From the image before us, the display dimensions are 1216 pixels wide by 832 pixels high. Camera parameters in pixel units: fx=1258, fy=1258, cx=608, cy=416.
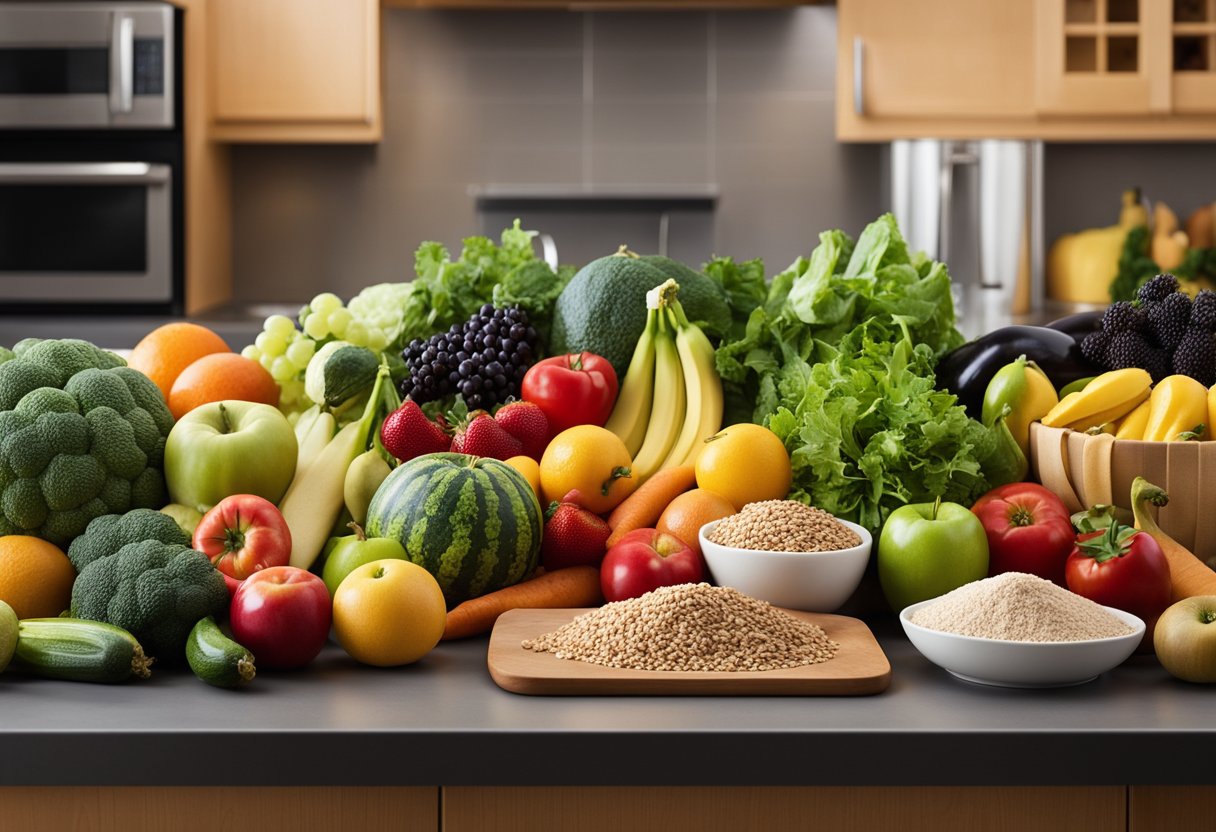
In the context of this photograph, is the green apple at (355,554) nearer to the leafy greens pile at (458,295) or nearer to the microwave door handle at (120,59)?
the leafy greens pile at (458,295)

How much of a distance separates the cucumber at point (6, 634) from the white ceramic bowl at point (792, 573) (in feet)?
2.15

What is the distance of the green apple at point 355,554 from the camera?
49.6 inches

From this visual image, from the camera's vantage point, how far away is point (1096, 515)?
4.24 ft

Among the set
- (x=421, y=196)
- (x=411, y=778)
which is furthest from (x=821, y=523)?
(x=421, y=196)

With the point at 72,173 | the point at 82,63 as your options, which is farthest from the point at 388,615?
the point at 82,63

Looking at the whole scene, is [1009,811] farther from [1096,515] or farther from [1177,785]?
[1096,515]

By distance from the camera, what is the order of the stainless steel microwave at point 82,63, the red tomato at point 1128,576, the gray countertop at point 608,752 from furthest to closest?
the stainless steel microwave at point 82,63
the red tomato at point 1128,576
the gray countertop at point 608,752

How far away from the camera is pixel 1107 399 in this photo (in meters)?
1.42

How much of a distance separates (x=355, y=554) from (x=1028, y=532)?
2.27 ft

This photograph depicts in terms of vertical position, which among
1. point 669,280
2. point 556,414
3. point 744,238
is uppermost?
point 744,238

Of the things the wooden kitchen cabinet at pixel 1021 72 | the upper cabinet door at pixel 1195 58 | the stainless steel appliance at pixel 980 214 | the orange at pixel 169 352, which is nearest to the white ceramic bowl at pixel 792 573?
the orange at pixel 169 352

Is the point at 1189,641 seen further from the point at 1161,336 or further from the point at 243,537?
the point at 243,537

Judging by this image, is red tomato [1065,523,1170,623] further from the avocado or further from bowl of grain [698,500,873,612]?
the avocado

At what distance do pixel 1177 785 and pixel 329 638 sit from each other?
2.58 feet
